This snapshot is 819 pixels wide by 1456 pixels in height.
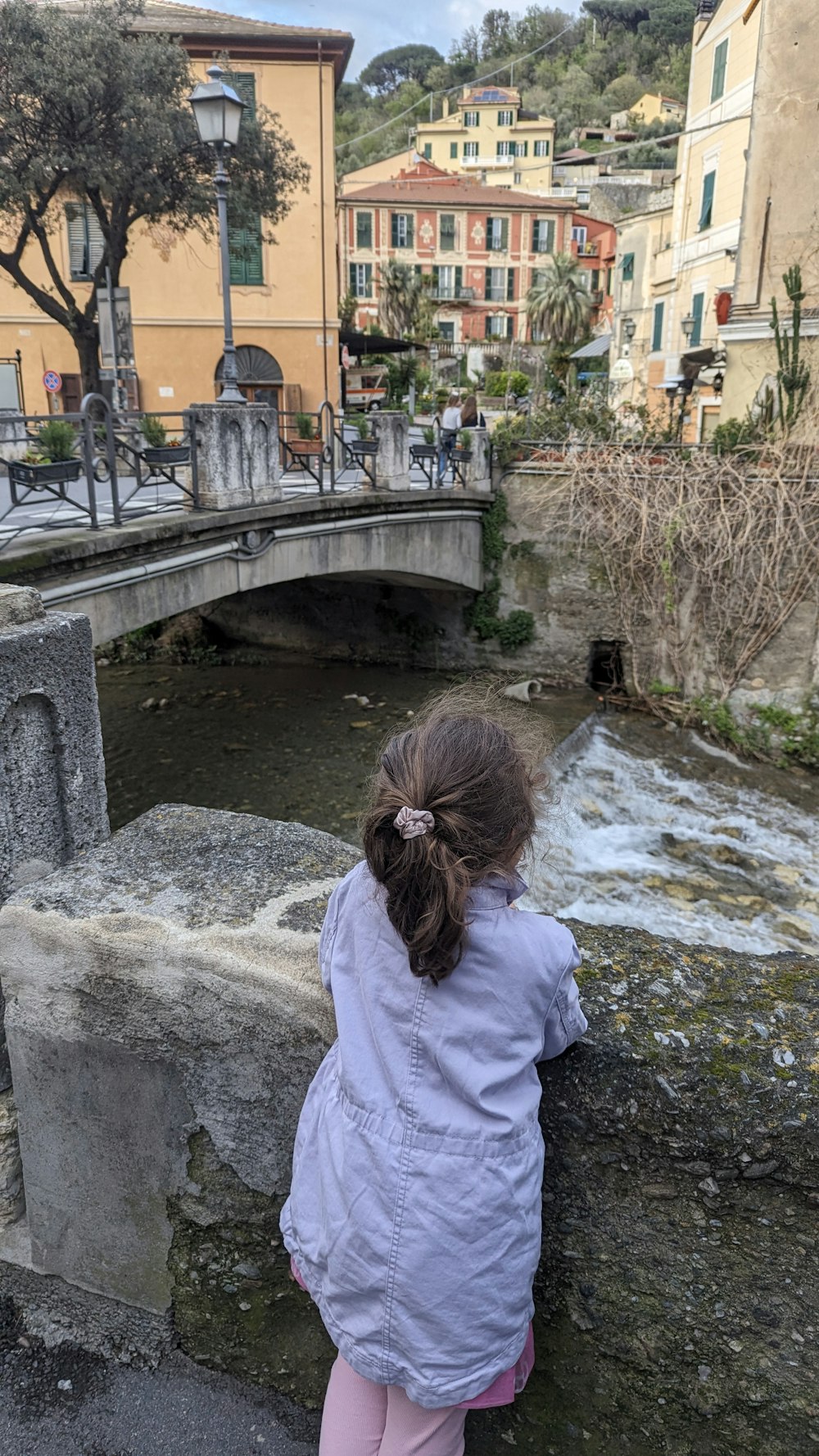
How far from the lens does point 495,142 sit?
63781 mm

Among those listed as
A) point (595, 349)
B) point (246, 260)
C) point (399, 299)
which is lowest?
point (595, 349)

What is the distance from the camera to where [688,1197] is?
1.51 meters

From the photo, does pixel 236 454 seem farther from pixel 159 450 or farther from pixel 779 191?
pixel 779 191

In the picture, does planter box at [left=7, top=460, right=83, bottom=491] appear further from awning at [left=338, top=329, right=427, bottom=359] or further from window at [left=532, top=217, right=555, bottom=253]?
window at [left=532, top=217, right=555, bottom=253]

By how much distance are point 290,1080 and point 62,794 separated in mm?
928

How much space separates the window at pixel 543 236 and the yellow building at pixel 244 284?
2794cm

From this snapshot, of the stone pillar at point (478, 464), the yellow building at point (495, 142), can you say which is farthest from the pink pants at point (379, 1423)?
the yellow building at point (495, 142)

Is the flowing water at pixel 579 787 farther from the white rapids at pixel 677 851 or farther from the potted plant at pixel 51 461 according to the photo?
the potted plant at pixel 51 461

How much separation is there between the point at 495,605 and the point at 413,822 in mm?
15308

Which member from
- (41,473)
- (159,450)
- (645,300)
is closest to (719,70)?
(645,300)

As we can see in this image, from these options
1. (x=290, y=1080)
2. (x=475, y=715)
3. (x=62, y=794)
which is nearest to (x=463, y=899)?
(x=475, y=715)

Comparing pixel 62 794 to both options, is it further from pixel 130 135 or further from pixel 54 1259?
pixel 130 135

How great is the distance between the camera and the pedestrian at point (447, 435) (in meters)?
15.0

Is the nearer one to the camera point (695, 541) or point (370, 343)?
point (695, 541)
